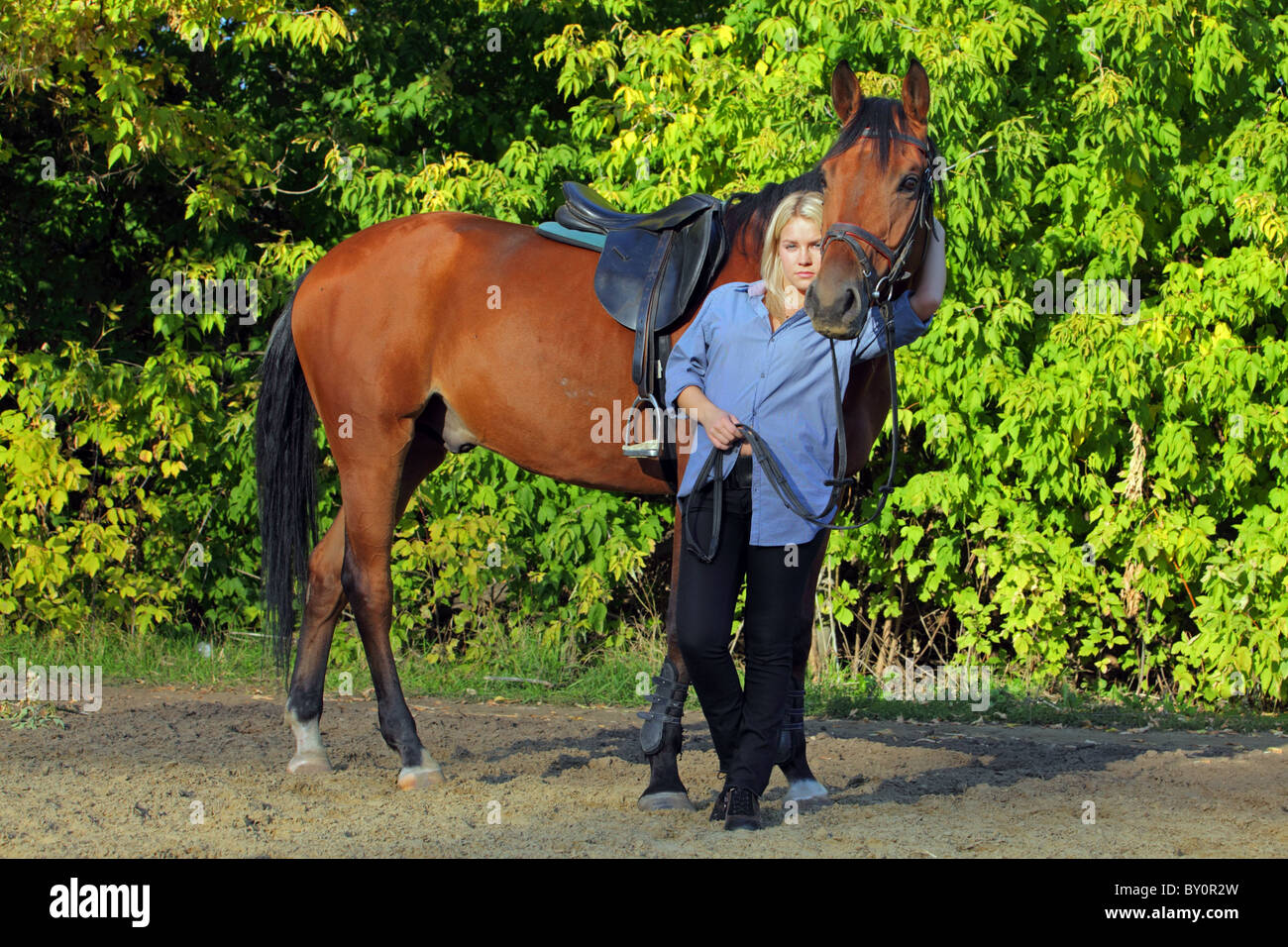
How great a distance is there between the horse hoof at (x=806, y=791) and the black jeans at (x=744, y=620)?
0.59 metres

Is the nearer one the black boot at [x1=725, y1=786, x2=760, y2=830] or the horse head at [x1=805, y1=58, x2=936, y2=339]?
the horse head at [x1=805, y1=58, x2=936, y2=339]

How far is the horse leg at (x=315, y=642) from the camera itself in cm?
502

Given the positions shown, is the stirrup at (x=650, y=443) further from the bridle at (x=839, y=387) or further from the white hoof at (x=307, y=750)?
the white hoof at (x=307, y=750)

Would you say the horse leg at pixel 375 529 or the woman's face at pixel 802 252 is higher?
the woman's face at pixel 802 252

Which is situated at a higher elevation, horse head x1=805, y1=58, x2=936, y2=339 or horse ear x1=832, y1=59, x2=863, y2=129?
horse ear x1=832, y1=59, x2=863, y2=129

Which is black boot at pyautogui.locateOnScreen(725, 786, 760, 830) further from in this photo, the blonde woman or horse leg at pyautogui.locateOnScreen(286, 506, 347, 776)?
horse leg at pyautogui.locateOnScreen(286, 506, 347, 776)

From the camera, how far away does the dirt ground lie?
3730mm

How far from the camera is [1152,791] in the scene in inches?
185

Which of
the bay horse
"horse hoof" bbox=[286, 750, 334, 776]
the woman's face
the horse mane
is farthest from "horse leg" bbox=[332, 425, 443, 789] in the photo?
the woman's face

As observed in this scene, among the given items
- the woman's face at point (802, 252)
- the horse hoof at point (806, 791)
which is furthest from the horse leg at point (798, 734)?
the woman's face at point (802, 252)

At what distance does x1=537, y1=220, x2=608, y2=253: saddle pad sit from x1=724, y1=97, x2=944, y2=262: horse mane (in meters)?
0.53

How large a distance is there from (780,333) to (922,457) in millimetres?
4305

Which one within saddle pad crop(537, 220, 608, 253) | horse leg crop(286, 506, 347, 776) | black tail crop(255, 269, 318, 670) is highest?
saddle pad crop(537, 220, 608, 253)

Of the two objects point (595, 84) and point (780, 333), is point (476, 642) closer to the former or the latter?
point (595, 84)
